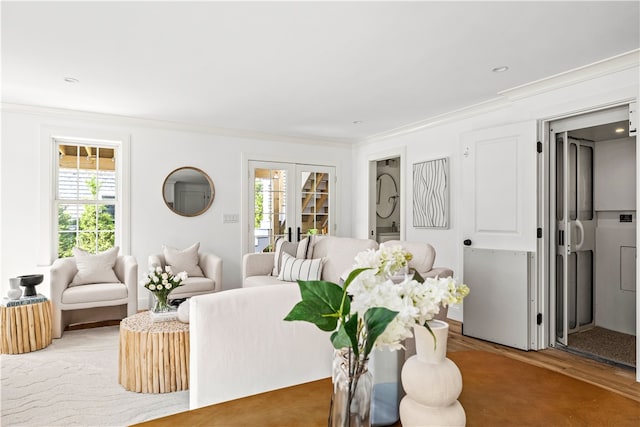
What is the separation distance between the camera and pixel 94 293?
389 centimetres

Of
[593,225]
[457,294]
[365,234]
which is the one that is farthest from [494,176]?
[457,294]

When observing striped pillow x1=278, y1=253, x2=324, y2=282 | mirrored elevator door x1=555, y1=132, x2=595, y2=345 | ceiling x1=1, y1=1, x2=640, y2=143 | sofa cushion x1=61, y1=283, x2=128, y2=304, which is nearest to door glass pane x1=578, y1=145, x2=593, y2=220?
mirrored elevator door x1=555, y1=132, x2=595, y2=345

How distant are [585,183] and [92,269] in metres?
5.15

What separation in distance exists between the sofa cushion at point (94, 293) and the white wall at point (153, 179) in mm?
435

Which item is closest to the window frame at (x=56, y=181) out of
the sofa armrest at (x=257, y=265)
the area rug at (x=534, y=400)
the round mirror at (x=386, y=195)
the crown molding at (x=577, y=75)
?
the sofa armrest at (x=257, y=265)

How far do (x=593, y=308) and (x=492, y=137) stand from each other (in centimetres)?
215

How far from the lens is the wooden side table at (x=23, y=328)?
11.0ft

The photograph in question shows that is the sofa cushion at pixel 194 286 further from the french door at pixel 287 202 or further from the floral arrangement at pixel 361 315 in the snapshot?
the floral arrangement at pixel 361 315

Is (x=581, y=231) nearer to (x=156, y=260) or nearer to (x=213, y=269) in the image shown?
(x=213, y=269)

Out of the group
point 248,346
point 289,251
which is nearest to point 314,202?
point 289,251

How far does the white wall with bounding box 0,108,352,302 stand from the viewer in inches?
171

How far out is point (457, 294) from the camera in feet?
2.42

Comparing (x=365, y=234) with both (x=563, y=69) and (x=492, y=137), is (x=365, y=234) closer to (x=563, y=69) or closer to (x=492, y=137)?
(x=492, y=137)

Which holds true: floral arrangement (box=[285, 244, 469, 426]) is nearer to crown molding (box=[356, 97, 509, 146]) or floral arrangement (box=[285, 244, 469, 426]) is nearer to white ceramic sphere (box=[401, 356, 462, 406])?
white ceramic sphere (box=[401, 356, 462, 406])
